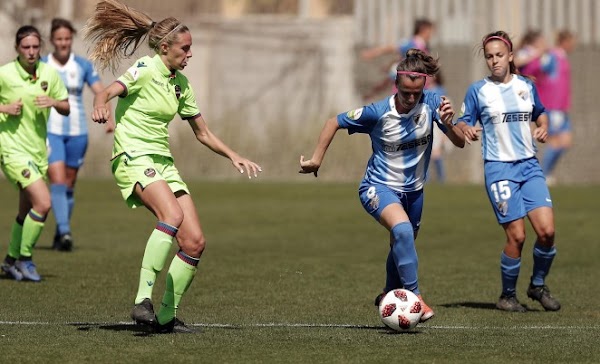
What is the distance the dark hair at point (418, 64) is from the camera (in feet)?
29.8

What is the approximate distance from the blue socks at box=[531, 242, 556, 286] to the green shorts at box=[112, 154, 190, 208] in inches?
120

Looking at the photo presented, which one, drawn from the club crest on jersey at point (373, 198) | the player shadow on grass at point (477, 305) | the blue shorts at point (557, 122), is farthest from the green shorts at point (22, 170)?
the blue shorts at point (557, 122)

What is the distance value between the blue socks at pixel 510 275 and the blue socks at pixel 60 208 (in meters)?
5.39

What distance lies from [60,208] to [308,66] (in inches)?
496

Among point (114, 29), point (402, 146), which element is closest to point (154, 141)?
point (114, 29)

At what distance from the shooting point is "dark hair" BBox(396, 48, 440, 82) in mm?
9078

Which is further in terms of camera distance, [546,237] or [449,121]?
[546,237]

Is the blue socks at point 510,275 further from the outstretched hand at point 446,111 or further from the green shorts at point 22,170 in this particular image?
the green shorts at point 22,170

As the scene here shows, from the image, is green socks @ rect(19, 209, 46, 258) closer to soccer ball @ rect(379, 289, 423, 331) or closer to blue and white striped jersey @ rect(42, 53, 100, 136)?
blue and white striped jersey @ rect(42, 53, 100, 136)

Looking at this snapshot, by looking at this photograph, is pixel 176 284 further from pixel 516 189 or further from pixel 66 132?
pixel 66 132

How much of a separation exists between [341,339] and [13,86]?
184 inches

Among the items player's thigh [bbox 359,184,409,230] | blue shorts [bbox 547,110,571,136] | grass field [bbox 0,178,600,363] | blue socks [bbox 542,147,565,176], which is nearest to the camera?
grass field [bbox 0,178,600,363]

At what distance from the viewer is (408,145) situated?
369 inches

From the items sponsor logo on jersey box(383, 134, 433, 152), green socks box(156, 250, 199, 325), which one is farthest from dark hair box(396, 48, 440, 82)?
green socks box(156, 250, 199, 325)
